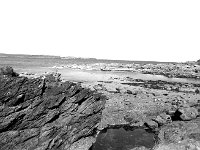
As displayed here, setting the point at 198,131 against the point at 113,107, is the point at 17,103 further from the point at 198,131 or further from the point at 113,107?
the point at 198,131

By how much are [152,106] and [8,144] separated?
98.7 ft

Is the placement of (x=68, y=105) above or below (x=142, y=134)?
above

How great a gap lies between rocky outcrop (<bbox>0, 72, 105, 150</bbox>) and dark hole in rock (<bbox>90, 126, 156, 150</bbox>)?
1867 millimetres

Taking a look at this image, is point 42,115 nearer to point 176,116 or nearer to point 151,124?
point 151,124

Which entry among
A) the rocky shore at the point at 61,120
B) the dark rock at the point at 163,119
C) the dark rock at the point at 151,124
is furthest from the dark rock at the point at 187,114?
the dark rock at the point at 151,124

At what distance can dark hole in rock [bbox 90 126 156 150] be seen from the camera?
26.7m

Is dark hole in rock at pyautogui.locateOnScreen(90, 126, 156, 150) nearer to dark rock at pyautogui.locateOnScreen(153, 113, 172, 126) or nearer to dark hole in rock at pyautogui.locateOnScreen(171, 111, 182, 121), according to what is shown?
dark rock at pyautogui.locateOnScreen(153, 113, 172, 126)

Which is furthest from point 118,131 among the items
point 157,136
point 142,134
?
point 157,136

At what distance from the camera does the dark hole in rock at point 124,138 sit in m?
26.7

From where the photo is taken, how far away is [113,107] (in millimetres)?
38906

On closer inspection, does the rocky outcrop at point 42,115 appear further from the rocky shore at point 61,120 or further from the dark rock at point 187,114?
the dark rock at point 187,114

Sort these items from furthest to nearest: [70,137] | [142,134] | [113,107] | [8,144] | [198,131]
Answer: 1. [113,107]
2. [142,134]
3. [198,131]
4. [70,137]
5. [8,144]

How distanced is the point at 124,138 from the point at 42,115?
528 inches

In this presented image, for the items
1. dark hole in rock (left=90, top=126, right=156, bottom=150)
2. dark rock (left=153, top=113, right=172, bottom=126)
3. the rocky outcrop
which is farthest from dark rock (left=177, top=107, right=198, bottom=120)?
the rocky outcrop
